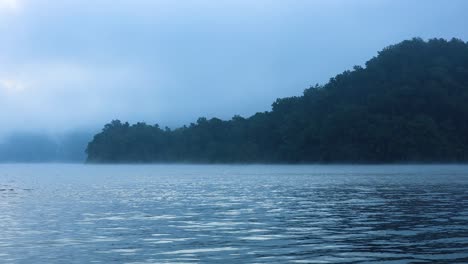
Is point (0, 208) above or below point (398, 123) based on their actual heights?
below

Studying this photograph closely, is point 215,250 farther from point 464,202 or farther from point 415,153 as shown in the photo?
point 415,153

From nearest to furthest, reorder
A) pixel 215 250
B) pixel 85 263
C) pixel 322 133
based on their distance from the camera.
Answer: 1. pixel 85 263
2. pixel 215 250
3. pixel 322 133

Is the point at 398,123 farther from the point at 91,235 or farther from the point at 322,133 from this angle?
the point at 91,235

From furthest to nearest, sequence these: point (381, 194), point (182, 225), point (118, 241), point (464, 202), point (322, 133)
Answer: point (322, 133)
point (381, 194)
point (464, 202)
point (182, 225)
point (118, 241)

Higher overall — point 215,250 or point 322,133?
point 322,133

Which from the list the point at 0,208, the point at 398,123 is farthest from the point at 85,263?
the point at 398,123

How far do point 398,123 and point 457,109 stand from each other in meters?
19.1

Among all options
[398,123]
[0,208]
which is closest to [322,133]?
[398,123]

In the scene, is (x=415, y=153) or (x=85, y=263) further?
(x=415, y=153)

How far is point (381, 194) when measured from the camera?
55.9 meters

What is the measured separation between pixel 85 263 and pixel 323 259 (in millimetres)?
8286

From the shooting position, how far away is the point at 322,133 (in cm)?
18825

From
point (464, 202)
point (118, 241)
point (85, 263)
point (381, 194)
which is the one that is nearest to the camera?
point (85, 263)

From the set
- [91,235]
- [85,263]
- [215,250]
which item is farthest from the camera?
[91,235]
